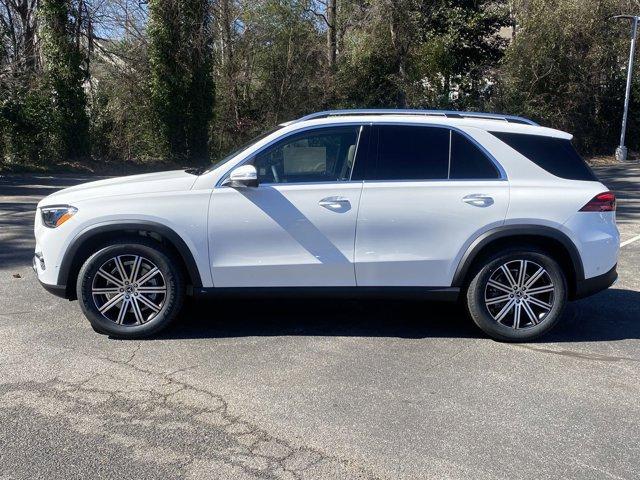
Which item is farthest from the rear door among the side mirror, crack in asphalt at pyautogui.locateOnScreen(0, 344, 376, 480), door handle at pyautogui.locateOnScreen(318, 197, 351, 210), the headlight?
the headlight

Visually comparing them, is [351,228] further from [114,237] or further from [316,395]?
[114,237]

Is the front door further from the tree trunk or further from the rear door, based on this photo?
the tree trunk

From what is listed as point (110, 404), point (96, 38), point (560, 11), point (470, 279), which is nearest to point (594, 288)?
point (470, 279)

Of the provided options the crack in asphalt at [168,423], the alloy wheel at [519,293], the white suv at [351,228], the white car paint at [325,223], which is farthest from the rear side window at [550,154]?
the crack in asphalt at [168,423]

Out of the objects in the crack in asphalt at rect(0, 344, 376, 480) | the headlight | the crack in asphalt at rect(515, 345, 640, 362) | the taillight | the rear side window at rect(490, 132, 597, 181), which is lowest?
the crack in asphalt at rect(515, 345, 640, 362)

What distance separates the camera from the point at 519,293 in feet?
18.4

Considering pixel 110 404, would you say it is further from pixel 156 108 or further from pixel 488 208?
pixel 156 108

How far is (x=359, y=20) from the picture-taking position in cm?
2689

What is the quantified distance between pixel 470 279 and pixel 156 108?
19.1 m

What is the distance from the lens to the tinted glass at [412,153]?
5.54 m

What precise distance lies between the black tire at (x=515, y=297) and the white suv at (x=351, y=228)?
1 cm

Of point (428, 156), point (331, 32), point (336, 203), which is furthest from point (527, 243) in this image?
point (331, 32)

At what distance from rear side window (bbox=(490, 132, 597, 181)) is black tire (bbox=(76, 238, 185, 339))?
9.58 feet

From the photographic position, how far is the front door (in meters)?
5.38
